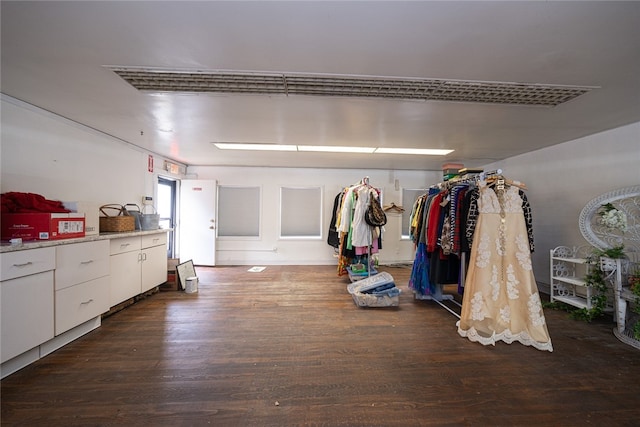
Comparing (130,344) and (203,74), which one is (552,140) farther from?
(130,344)

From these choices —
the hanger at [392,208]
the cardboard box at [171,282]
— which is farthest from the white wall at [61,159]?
the hanger at [392,208]

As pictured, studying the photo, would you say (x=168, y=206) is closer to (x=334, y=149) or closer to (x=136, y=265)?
(x=136, y=265)

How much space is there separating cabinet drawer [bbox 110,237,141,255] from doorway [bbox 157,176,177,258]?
2.02 meters

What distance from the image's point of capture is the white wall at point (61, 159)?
2.43 metres

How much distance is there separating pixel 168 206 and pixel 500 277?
19.3ft

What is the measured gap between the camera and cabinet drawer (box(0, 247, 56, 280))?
1.84m

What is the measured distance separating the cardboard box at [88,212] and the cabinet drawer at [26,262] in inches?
20.1

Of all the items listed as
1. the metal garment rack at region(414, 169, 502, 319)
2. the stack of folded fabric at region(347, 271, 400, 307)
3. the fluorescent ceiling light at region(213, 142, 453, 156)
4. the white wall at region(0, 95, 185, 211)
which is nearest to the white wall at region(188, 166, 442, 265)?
the fluorescent ceiling light at region(213, 142, 453, 156)

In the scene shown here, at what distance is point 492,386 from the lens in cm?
183

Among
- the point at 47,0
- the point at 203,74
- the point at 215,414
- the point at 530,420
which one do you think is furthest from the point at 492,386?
the point at 47,0

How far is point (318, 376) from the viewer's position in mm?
1930

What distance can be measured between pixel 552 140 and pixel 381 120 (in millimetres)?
2711

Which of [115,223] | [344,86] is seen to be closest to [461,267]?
[344,86]

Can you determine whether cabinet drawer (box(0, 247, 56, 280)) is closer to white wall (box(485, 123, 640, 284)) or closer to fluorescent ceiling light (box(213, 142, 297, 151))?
fluorescent ceiling light (box(213, 142, 297, 151))
